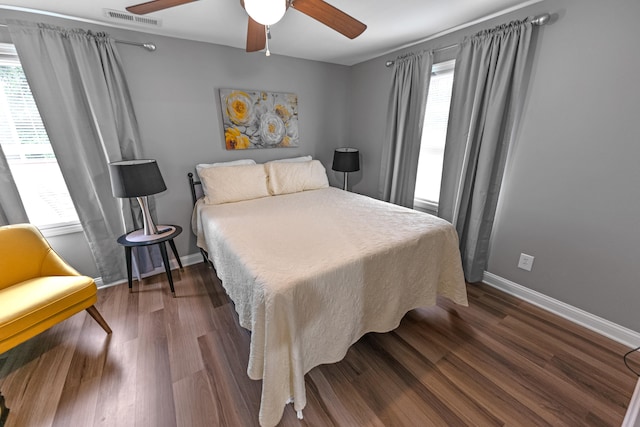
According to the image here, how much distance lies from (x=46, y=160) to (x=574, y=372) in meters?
4.13

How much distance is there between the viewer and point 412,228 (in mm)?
1771

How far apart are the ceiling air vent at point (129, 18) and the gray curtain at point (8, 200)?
1.30 meters

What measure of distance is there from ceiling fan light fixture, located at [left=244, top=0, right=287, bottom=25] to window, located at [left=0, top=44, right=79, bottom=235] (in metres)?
2.10

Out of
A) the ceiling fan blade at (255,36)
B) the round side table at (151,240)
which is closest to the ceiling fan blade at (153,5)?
the ceiling fan blade at (255,36)

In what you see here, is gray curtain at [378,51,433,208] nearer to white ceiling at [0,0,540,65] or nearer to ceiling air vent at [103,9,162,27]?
white ceiling at [0,0,540,65]

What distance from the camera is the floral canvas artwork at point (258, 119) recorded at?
2.71 metres

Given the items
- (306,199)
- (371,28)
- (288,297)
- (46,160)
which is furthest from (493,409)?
(46,160)

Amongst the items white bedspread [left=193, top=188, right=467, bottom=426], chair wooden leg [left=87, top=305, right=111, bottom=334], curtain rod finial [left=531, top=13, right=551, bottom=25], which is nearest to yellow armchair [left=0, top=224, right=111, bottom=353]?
chair wooden leg [left=87, top=305, right=111, bottom=334]

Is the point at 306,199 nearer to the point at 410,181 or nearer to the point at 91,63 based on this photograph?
the point at 410,181

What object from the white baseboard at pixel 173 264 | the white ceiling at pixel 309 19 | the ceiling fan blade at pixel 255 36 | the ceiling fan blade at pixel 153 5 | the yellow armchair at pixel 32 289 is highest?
the white ceiling at pixel 309 19

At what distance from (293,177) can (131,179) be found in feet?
4.88

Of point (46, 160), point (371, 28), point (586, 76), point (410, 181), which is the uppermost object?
point (371, 28)

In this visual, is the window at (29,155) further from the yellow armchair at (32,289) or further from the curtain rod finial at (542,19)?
the curtain rod finial at (542,19)

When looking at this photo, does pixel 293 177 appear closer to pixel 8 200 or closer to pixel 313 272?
pixel 313 272
